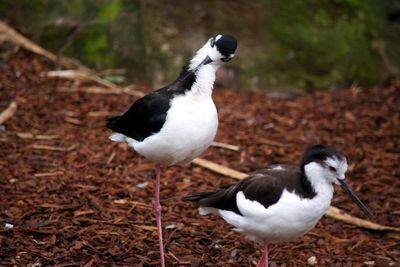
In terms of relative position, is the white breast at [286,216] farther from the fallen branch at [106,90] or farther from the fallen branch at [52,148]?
the fallen branch at [106,90]

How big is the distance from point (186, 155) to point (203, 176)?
5.65ft

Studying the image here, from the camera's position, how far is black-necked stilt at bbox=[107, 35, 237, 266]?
4.33 m

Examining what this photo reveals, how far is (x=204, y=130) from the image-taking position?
434 cm


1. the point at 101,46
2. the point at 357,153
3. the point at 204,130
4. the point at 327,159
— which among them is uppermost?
the point at 101,46

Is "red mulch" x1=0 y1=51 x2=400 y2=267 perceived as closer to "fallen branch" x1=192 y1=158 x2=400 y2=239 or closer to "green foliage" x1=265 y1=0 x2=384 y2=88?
"fallen branch" x1=192 y1=158 x2=400 y2=239

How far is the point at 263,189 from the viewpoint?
4117mm

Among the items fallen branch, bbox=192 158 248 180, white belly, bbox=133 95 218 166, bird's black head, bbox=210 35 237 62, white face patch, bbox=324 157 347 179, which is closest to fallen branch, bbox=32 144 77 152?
fallen branch, bbox=192 158 248 180

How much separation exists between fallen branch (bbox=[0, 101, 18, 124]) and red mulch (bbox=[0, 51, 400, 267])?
0.05 m

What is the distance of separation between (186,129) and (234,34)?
4761mm

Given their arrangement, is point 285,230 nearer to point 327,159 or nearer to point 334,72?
point 327,159

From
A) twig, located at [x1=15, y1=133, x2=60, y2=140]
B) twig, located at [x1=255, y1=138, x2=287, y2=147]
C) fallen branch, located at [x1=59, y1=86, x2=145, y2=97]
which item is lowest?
twig, located at [x1=15, y1=133, x2=60, y2=140]

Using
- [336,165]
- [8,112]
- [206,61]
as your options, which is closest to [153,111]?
[206,61]

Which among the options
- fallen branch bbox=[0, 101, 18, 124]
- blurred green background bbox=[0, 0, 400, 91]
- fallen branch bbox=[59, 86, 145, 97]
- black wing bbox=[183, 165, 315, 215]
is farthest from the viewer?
blurred green background bbox=[0, 0, 400, 91]

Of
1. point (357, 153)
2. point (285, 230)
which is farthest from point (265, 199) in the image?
point (357, 153)
